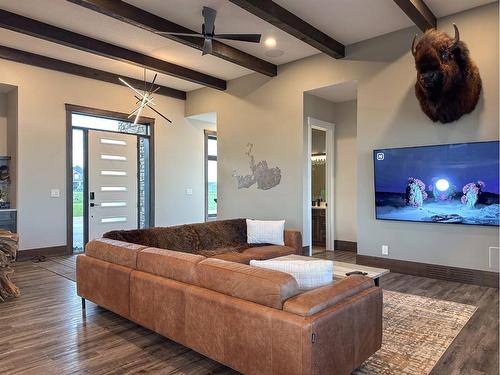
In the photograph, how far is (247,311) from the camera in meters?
2.05

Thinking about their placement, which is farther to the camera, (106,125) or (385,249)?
(106,125)

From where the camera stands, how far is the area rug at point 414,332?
2.48 m

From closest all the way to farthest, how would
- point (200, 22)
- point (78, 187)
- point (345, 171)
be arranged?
point (200, 22), point (78, 187), point (345, 171)

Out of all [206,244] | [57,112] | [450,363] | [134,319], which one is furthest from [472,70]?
[57,112]

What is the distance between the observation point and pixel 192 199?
8.50 m

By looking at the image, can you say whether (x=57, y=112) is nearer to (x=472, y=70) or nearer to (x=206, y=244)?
(x=206, y=244)

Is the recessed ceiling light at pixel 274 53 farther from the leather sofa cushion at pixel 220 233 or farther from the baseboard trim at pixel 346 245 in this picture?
the baseboard trim at pixel 346 245

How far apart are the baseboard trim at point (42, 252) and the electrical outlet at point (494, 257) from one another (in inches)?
261

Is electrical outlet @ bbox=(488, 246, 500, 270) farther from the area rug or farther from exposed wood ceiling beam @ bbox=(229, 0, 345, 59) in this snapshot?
exposed wood ceiling beam @ bbox=(229, 0, 345, 59)

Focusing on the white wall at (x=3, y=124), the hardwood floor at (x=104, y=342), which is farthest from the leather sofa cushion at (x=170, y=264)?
the white wall at (x=3, y=124)

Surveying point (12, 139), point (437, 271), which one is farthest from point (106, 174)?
point (437, 271)

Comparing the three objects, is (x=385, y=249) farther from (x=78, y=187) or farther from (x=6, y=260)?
(x=78, y=187)

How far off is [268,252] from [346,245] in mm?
2932

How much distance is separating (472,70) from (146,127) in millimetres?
6049
